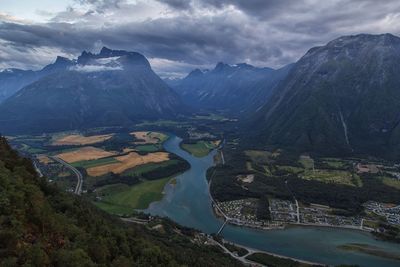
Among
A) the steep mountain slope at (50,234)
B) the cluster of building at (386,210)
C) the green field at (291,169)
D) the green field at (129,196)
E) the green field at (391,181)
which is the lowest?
the green field at (129,196)

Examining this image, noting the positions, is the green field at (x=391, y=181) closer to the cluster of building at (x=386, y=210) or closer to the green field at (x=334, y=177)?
the green field at (x=334, y=177)

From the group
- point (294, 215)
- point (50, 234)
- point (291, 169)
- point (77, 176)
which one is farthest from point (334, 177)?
point (50, 234)

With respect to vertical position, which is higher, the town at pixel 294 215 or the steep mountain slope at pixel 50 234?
the steep mountain slope at pixel 50 234

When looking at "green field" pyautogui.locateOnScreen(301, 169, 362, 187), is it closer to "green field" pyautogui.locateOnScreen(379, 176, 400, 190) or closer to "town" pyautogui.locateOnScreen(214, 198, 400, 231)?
"green field" pyautogui.locateOnScreen(379, 176, 400, 190)

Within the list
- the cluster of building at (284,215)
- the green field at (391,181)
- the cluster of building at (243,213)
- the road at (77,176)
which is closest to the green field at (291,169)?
the green field at (391,181)

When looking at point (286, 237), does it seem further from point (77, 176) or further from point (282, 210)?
point (77, 176)

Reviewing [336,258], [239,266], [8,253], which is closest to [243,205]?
[336,258]

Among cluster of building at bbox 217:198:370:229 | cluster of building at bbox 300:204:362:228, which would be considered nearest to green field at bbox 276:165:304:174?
cluster of building at bbox 217:198:370:229
